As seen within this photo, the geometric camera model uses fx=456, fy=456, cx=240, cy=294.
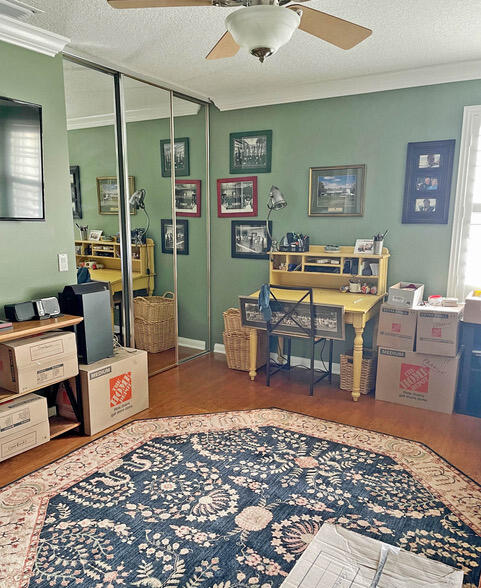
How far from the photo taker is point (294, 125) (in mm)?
4266

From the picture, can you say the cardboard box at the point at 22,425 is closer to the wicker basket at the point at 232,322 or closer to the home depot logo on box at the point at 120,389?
the home depot logo on box at the point at 120,389

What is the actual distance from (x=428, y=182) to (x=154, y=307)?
263 cm

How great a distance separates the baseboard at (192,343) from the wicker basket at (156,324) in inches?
9.7

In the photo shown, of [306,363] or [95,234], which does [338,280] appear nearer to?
[306,363]

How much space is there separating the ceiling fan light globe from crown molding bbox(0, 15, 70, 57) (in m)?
1.74

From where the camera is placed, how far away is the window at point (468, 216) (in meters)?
3.55

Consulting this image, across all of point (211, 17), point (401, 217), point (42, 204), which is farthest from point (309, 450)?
point (211, 17)

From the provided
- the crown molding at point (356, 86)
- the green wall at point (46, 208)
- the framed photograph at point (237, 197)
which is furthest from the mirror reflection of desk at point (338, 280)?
the green wall at point (46, 208)

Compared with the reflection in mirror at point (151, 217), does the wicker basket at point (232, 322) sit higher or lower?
lower

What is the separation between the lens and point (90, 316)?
3.13 m

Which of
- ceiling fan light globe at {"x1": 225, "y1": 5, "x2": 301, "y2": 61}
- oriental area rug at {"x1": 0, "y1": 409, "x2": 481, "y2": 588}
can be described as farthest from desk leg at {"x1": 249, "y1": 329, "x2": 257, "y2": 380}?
ceiling fan light globe at {"x1": 225, "y1": 5, "x2": 301, "y2": 61}

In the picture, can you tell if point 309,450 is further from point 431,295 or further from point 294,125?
point 294,125

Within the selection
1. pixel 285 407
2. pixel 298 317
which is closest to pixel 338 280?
pixel 298 317

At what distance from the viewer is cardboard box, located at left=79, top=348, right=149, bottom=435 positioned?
10.00 ft
